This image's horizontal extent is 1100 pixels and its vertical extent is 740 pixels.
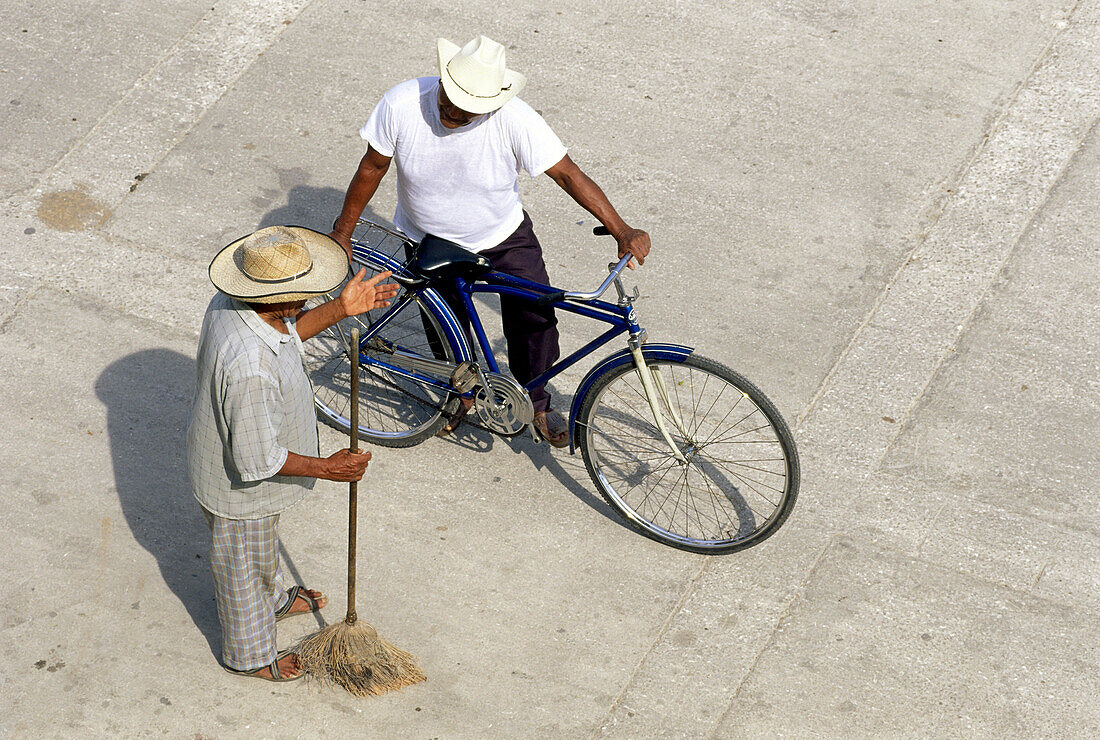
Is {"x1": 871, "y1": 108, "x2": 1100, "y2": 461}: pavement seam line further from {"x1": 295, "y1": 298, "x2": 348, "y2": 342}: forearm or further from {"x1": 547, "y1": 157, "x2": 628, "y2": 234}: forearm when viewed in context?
{"x1": 295, "y1": 298, "x2": 348, "y2": 342}: forearm

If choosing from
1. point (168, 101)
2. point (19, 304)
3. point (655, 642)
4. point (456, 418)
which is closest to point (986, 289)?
point (655, 642)

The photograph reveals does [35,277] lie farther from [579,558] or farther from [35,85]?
[579,558]

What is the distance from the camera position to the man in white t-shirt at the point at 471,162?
4.84 m

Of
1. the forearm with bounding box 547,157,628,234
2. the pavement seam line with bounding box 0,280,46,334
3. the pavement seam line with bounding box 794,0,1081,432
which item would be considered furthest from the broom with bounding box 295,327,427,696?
the pavement seam line with bounding box 0,280,46,334

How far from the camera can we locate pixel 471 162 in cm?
507

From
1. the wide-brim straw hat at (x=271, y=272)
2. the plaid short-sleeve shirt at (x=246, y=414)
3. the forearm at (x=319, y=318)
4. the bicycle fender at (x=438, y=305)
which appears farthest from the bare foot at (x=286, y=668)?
the wide-brim straw hat at (x=271, y=272)

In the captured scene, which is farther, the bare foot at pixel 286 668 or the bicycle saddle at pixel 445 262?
the bicycle saddle at pixel 445 262

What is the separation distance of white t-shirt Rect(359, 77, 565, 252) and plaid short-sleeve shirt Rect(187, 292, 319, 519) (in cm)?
112

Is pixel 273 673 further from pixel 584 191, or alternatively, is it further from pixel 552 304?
pixel 584 191

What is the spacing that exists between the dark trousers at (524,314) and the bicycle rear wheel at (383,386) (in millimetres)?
293

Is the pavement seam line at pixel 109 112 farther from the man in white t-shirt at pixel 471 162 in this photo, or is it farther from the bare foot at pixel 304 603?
the bare foot at pixel 304 603

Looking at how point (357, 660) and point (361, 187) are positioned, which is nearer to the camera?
point (357, 660)

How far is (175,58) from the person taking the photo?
7965 millimetres

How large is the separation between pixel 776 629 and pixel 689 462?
0.84m
